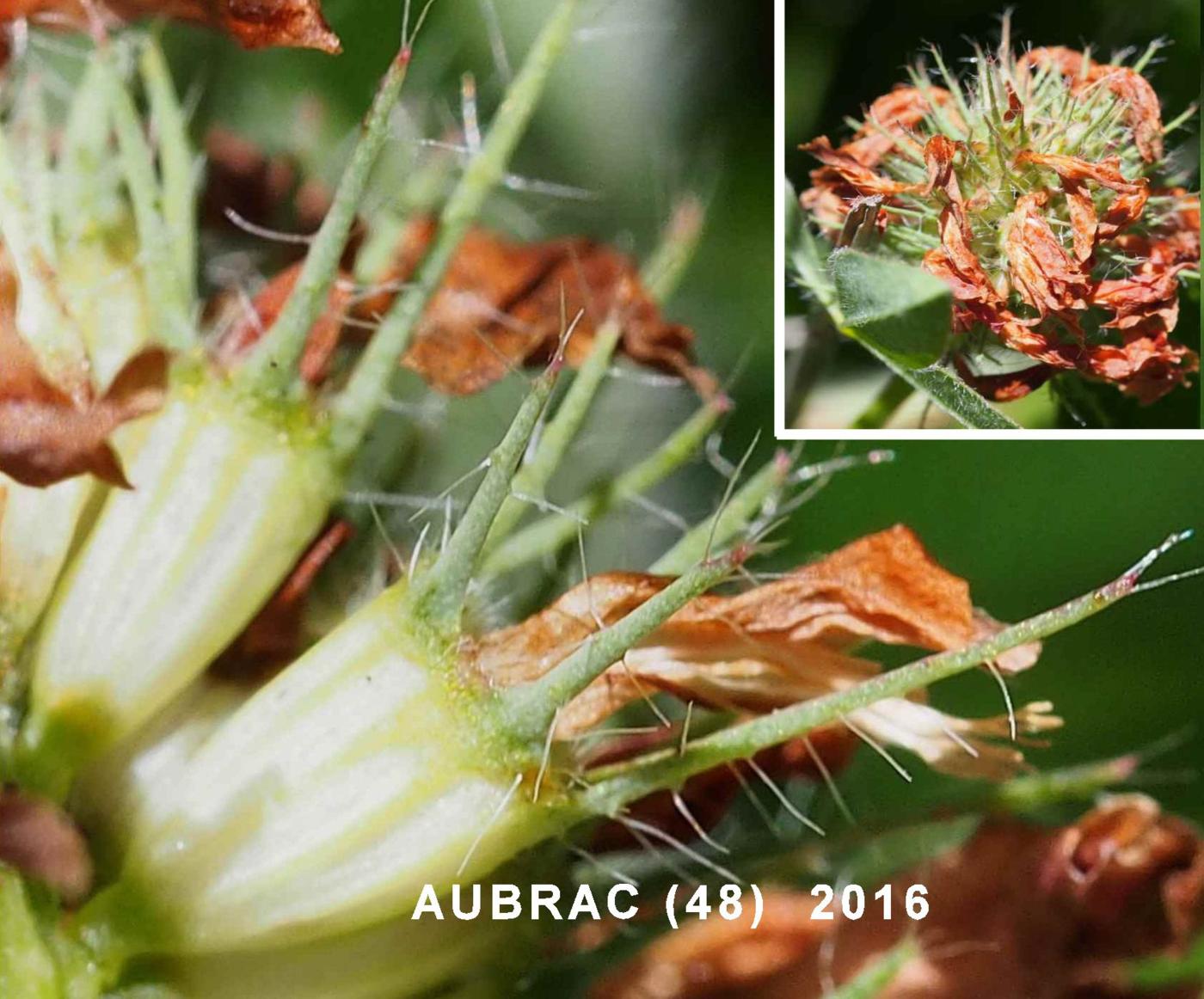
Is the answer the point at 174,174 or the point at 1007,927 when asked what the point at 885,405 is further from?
the point at 174,174

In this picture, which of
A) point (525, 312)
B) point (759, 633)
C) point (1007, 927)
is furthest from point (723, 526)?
point (1007, 927)

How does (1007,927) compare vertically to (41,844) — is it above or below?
below

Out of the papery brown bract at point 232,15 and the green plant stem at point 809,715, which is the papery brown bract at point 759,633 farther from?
the papery brown bract at point 232,15

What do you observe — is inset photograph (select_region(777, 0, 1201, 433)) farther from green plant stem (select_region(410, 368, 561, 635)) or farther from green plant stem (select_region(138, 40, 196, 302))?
green plant stem (select_region(138, 40, 196, 302))

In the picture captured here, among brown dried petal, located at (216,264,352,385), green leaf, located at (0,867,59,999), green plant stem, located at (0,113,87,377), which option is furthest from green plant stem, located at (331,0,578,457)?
green leaf, located at (0,867,59,999)

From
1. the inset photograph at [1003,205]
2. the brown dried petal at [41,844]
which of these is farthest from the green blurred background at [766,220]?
the brown dried petal at [41,844]
